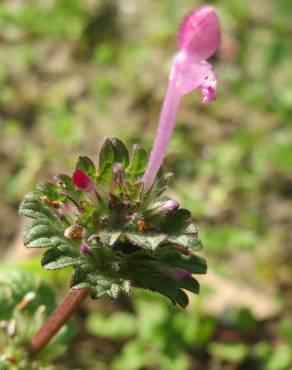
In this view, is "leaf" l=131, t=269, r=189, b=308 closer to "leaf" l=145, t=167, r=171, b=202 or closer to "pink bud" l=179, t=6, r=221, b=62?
"leaf" l=145, t=167, r=171, b=202

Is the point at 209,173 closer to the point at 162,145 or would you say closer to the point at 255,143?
the point at 255,143

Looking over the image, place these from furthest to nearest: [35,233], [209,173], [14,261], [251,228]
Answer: [209,173] < [251,228] < [14,261] < [35,233]

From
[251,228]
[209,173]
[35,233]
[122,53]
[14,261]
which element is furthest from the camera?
[122,53]

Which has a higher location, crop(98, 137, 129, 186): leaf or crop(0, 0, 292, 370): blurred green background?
crop(0, 0, 292, 370): blurred green background

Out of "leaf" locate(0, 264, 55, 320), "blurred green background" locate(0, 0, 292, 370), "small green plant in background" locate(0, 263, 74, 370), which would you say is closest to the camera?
"small green plant in background" locate(0, 263, 74, 370)

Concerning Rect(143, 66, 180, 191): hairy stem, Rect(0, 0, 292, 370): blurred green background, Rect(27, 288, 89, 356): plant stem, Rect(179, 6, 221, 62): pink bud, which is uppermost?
Rect(0, 0, 292, 370): blurred green background

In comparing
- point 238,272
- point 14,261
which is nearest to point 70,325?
point 14,261

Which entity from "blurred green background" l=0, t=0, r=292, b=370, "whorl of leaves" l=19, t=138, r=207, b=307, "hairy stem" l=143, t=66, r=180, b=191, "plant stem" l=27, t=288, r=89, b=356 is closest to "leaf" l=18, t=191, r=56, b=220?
"whorl of leaves" l=19, t=138, r=207, b=307
